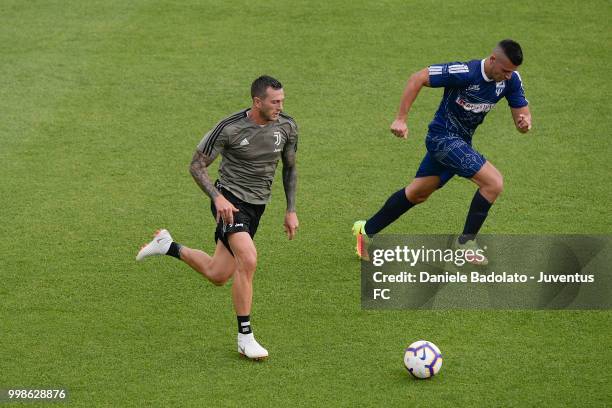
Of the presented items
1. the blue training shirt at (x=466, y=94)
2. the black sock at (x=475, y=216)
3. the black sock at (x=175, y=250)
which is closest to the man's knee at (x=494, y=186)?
the black sock at (x=475, y=216)

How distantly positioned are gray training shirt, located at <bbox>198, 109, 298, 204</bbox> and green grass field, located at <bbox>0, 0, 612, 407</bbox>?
1.19 m

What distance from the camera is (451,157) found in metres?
9.62

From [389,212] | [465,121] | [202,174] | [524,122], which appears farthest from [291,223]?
[524,122]

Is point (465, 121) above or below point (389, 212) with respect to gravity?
above

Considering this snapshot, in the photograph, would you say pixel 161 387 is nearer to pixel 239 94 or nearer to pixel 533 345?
pixel 533 345

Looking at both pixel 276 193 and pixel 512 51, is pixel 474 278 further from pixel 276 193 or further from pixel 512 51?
pixel 276 193

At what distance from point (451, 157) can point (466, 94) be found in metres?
0.58

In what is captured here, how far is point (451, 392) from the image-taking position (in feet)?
25.4

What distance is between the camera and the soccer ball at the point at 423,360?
7.84 metres

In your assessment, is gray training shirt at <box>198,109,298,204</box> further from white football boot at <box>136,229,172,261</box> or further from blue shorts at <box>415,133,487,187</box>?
blue shorts at <box>415,133,487,187</box>

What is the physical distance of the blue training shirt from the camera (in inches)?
373

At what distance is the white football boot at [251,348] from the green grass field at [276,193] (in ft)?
0.25

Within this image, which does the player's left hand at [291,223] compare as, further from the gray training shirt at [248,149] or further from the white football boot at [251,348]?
the white football boot at [251,348]

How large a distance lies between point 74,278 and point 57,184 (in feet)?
7.27
